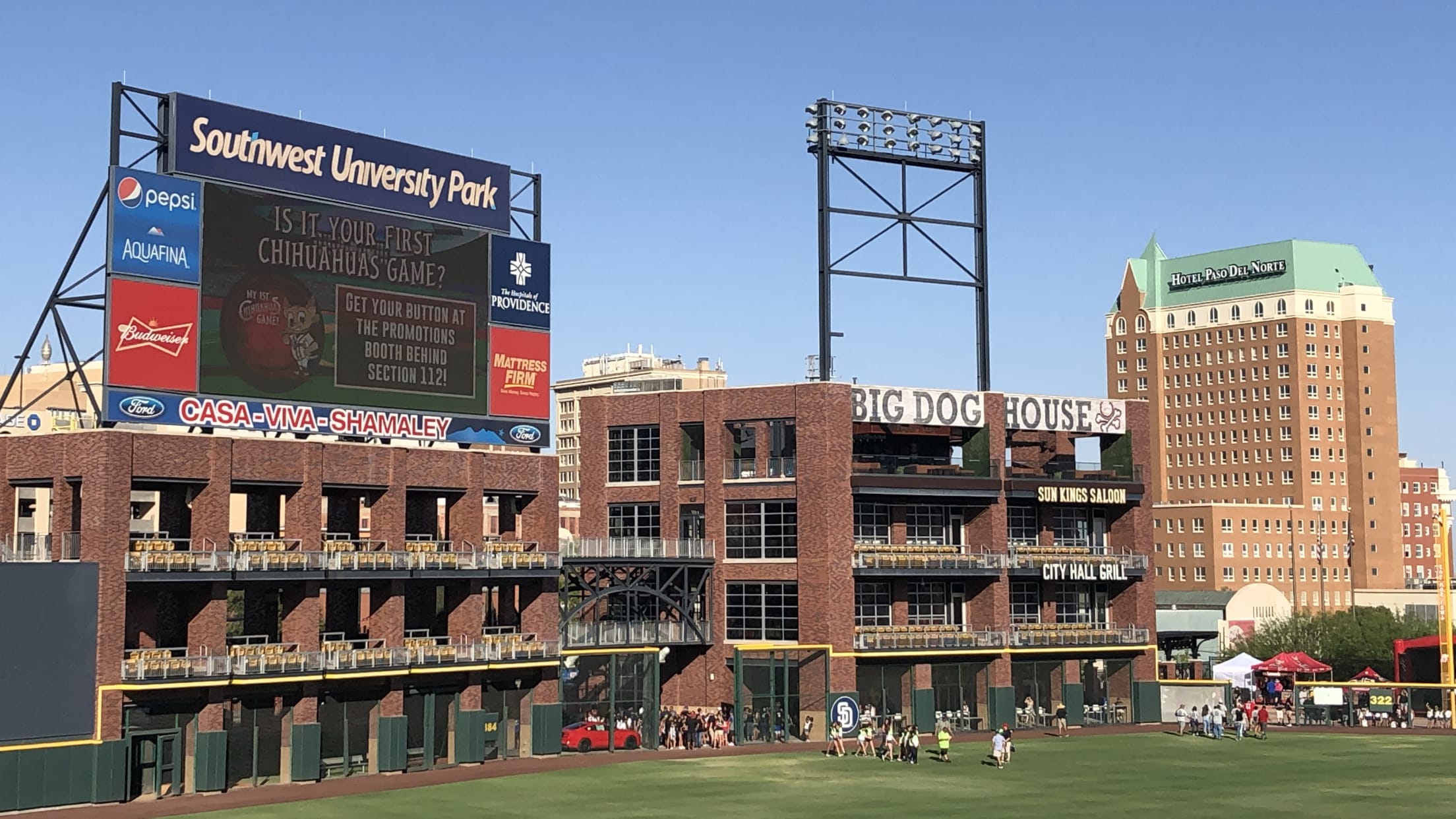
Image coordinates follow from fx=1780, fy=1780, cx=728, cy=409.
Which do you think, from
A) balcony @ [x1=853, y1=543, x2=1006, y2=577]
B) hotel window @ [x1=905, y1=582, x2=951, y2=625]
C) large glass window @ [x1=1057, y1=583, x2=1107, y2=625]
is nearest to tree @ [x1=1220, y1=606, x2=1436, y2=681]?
large glass window @ [x1=1057, y1=583, x2=1107, y2=625]

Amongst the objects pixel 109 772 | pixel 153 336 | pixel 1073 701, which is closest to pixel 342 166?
pixel 153 336

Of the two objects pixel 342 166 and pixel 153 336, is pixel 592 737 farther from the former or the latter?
pixel 342 166

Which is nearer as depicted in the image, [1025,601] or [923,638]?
[923,638]

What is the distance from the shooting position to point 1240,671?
10044 cm

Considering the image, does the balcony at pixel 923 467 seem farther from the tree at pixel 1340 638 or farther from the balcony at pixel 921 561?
the tree at pixel 1340 638

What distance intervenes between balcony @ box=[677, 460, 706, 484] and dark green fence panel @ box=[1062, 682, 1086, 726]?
73.5 ft

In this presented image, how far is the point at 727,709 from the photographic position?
285ft

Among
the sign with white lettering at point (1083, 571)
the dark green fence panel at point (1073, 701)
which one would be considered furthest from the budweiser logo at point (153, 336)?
the dark green fence panel at point (1073, 701)

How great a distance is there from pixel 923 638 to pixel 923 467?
8.70 m

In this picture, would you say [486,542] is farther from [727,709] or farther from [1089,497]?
[1089,497]

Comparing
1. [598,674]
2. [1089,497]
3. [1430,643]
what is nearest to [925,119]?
[1089,497]

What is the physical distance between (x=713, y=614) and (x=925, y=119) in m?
28.2

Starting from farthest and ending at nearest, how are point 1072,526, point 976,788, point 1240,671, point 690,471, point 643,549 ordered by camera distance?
point 1240,671 → point 1072,526 → point 690,471 → point 643,549 → point 976,788

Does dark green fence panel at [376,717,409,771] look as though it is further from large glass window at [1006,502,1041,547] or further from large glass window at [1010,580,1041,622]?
large glass window at [1006,502,1041,547]
